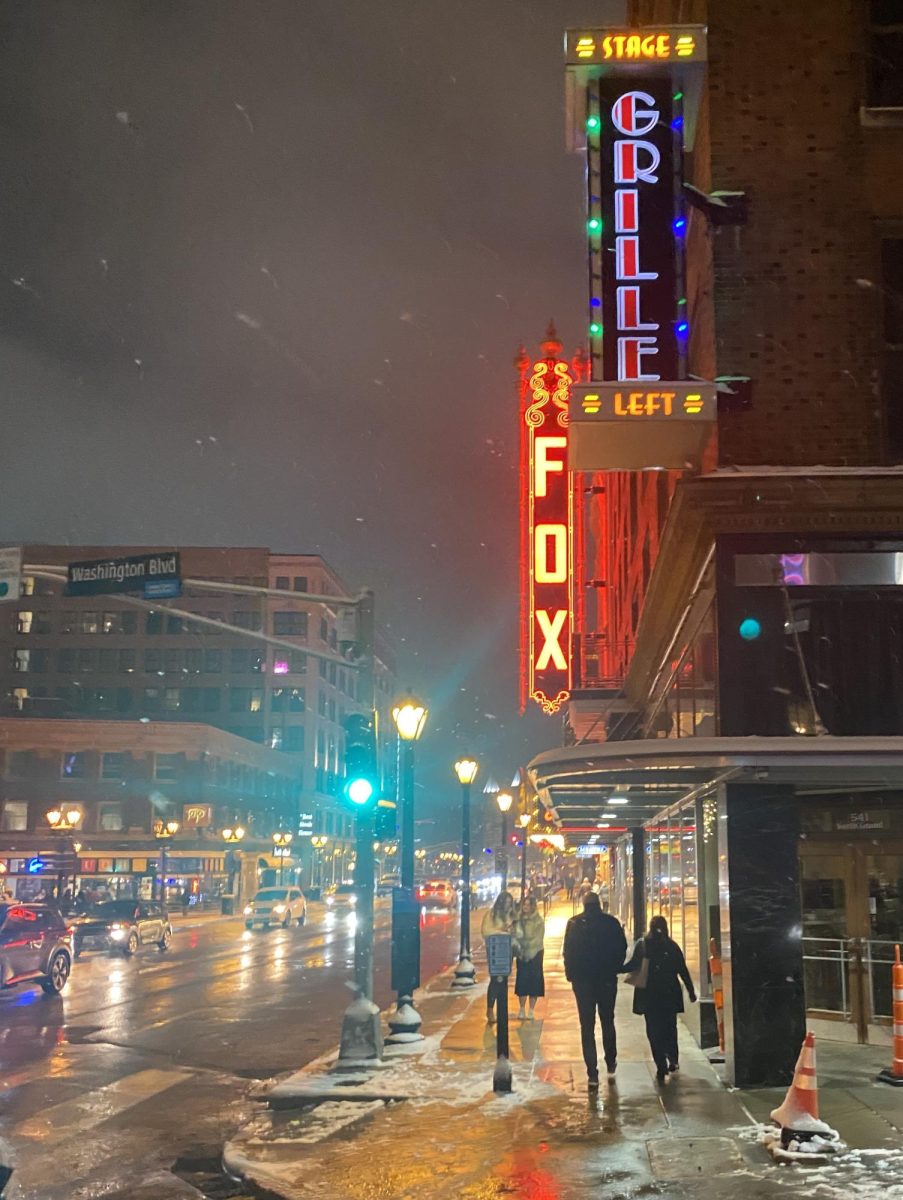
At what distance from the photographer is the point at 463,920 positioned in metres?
27.2

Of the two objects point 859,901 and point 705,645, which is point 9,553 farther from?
point 859,901

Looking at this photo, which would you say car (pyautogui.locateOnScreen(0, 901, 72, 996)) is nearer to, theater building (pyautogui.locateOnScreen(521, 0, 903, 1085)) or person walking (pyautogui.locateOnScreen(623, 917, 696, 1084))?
theater building (pyautogui.locateOnScreen(521, 0, 903, 1085))

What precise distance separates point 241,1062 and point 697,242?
1171 cm

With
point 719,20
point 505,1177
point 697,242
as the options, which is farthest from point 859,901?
point 719,20

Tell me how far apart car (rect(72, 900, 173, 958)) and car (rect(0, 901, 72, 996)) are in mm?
11785

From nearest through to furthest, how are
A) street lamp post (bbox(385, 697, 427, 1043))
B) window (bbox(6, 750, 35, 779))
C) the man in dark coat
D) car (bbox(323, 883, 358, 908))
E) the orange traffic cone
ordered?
the orange traffic cone → the man in dark coat → street lamp post (bbox(385, 697, 427, 1043)) → window (bbox(6, 750, 35, 779)) → car (bbox(323, 883, 358, 908))

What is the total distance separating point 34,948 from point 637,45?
61.7 feet

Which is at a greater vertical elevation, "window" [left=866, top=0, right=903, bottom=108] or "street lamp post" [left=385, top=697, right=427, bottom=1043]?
"window" [left=866, top=0, right=903, bottom=108]

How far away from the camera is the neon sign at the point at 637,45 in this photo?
13539 millimetres

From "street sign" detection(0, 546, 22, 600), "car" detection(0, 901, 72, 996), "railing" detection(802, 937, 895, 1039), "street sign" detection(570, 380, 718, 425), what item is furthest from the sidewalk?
"car" detection(0, 901, 72, 996)

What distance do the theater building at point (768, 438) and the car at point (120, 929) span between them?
2512 cm

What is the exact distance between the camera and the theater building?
40.5ft

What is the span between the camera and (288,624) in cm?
10944

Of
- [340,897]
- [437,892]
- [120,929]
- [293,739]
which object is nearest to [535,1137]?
[120,929]
